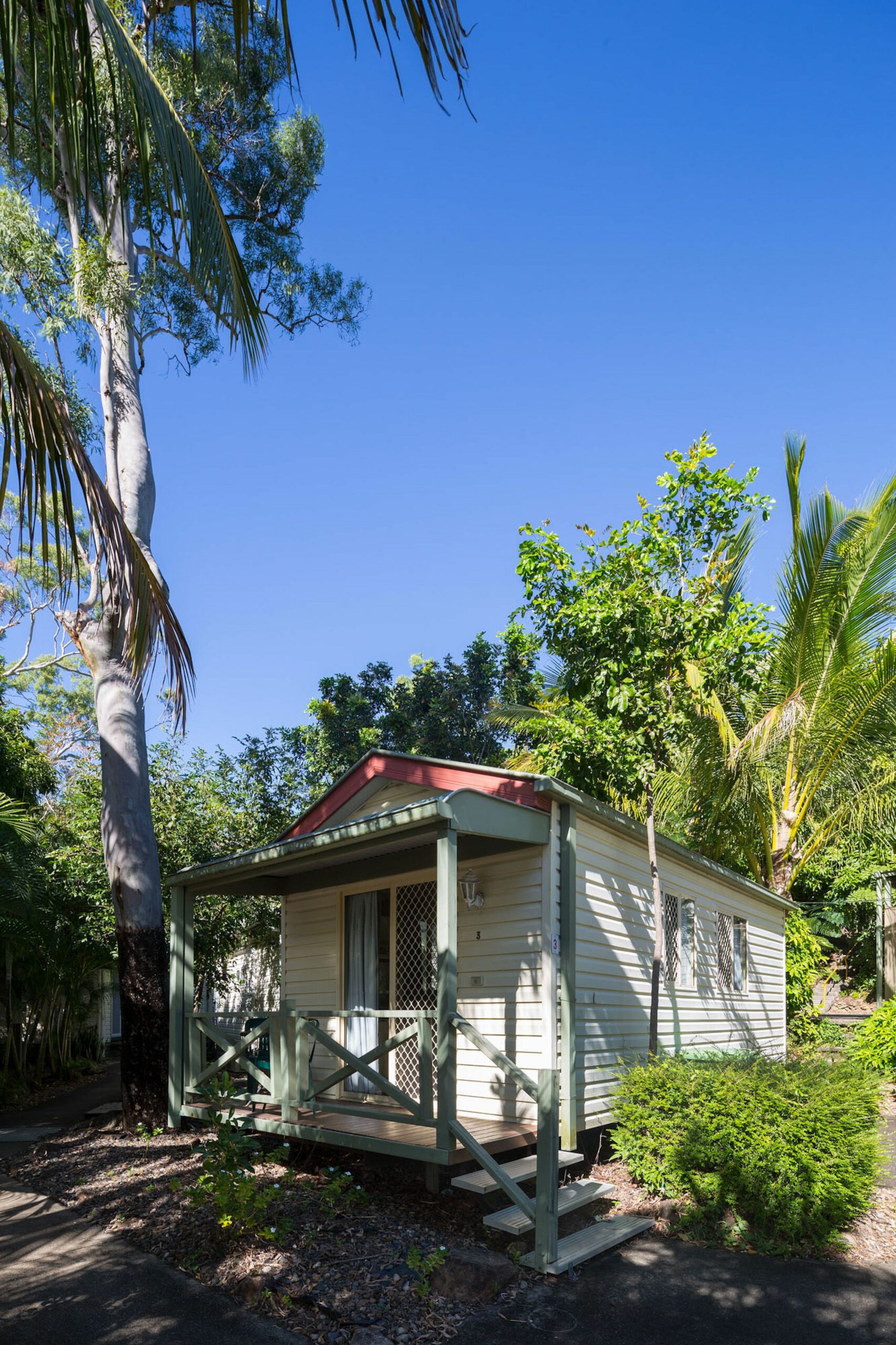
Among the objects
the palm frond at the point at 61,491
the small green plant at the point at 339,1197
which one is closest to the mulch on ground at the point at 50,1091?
the small green plant at the point at 339,1197

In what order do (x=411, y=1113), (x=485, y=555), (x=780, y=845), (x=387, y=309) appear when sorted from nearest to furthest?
1. (x=411, y=1113)
2. (x=387, y=309)
3. (x=780, y=845)
4. (x=485, y=555)

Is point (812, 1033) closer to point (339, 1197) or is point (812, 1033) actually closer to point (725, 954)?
point (725, 954)

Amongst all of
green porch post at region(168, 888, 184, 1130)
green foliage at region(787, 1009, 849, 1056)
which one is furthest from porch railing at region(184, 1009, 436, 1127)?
green foliage at region(787, 1009, 849, 1056)

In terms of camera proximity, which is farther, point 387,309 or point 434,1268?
point 387,309

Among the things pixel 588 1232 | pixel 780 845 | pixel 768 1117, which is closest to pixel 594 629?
pixel 768 1117

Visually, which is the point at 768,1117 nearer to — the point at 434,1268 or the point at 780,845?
the point at 434,1268

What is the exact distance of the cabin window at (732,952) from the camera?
1136cm

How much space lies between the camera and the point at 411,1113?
6629 mm

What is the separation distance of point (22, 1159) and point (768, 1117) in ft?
22.1

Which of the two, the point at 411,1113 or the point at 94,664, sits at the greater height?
the point at 94,664

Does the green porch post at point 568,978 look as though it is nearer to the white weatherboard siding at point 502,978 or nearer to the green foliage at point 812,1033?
the white weatherboard siding at point 502,978

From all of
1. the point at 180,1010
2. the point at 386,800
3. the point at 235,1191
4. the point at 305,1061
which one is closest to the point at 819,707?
the point at 386,800

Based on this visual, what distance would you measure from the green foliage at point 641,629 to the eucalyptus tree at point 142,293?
154 inches

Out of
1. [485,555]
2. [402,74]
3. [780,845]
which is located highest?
[485,555]
